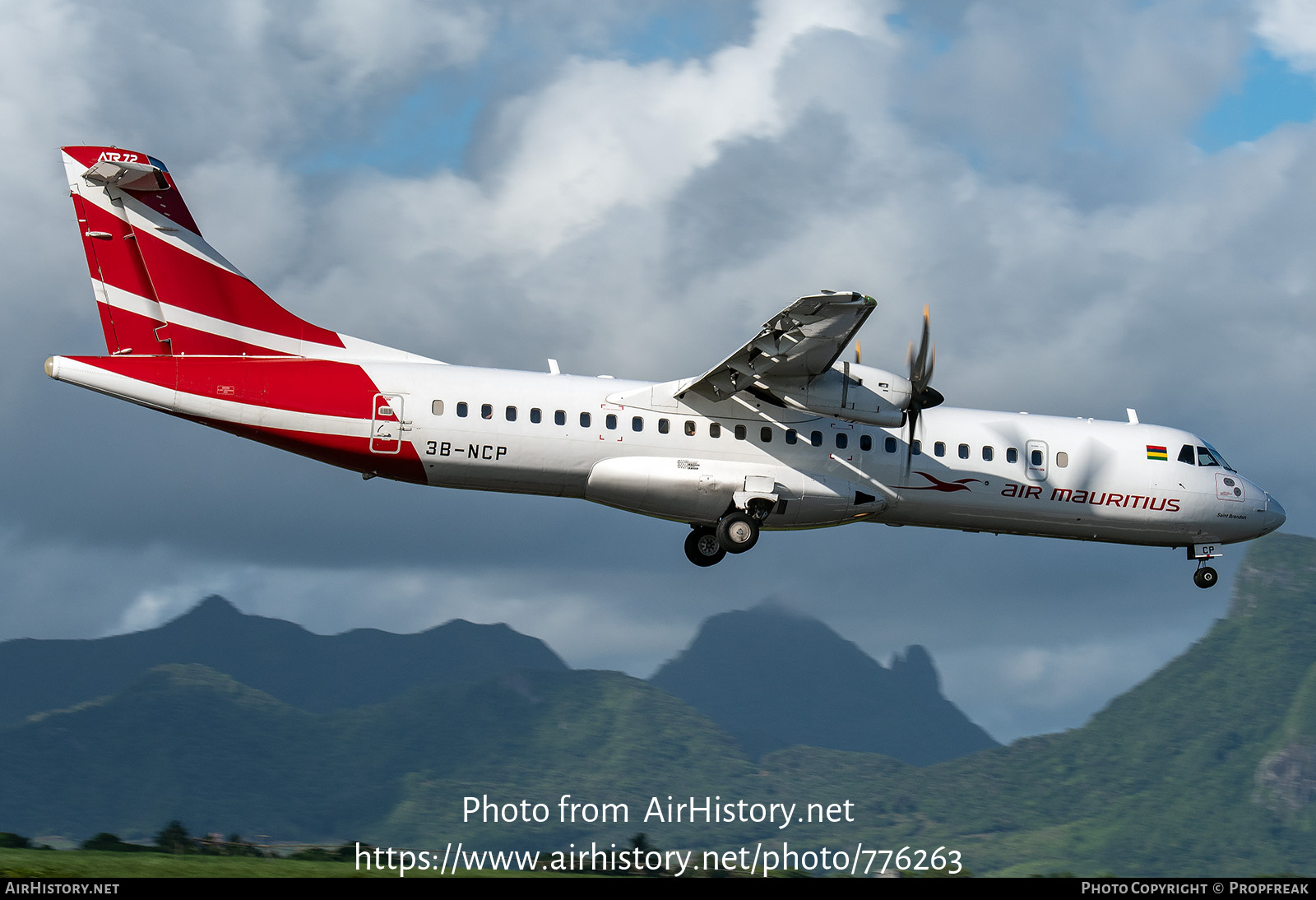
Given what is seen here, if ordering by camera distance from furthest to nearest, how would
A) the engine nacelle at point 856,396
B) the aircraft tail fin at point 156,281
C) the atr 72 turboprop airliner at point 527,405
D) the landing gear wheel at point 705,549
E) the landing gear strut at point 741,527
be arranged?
the landing gear wheel at point 705,549
the landing gear strut at point 741,527
the engine nacelle at point 856,396
the aircraft tail fin at point 156,281
the atr 72 turboprop airliner at point 527,405

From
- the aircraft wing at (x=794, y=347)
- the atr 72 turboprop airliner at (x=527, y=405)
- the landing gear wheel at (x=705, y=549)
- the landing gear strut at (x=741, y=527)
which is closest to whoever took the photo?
the aircraft wing at (x=794, y=347)

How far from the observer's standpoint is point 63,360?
24812 millimetres

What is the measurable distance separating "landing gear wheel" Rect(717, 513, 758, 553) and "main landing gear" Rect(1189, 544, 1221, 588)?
1113 centimetres

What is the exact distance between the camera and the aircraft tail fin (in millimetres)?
26000

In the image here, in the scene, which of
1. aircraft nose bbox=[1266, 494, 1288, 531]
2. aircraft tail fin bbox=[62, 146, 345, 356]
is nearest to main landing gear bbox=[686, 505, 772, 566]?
aircraft tail fin bbox=[62, 146, 345, 356]

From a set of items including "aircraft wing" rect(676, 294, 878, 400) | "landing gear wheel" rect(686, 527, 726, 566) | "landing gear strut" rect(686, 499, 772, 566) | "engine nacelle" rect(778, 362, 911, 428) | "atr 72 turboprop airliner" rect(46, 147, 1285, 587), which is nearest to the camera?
"aircraft wing" rect(676, 294, 878, 400)

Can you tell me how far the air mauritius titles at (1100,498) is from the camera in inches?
1153

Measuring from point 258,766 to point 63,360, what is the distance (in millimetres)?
156731

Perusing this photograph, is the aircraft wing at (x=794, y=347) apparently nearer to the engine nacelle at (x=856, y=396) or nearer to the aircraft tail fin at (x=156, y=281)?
the engine nacelle at (x=856, y=396)

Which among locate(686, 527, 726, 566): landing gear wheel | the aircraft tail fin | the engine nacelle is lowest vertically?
locate(686, 527, 726, 566): landing gear wheel

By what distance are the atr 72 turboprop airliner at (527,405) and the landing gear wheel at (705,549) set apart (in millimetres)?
513

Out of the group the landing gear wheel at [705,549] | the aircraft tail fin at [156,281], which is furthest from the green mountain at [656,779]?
the aircraft tail fin at [156,281]

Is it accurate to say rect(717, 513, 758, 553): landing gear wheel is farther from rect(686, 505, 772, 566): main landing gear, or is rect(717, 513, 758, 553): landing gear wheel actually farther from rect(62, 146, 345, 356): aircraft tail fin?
rect(62, 146, 345, 356): aircraft tail fin
